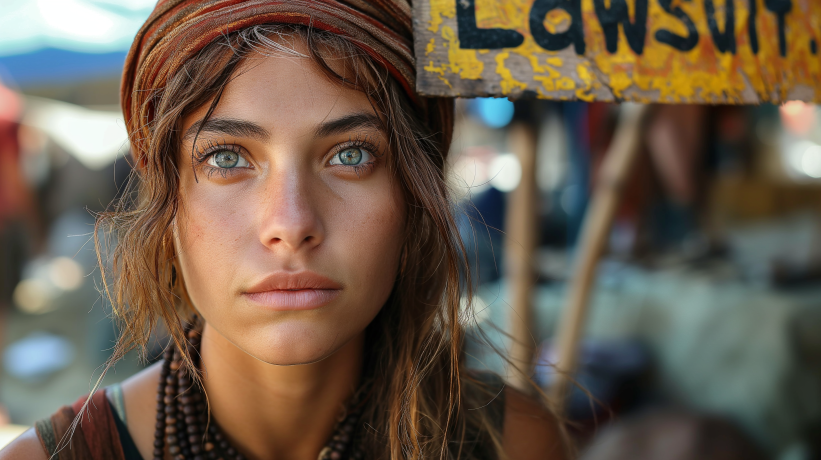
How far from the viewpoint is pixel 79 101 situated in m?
3.29

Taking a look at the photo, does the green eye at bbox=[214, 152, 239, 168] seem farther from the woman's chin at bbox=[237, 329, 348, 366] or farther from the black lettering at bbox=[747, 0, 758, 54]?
the black lettering at bbox=[747, 0, 758, 54]

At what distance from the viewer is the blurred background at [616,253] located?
271 cm

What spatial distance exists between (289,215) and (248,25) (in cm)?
35

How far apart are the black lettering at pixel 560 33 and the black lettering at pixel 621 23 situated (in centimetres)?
4

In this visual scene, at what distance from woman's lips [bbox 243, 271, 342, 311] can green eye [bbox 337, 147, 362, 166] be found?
0.71 feet

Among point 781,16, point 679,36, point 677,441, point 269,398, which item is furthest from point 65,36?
point 677,441

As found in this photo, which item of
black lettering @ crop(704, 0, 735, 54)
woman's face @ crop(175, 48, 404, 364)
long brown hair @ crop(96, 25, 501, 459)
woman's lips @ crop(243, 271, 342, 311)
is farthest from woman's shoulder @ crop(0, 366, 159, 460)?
black lettering @ crop(704, 0, 735, 54)

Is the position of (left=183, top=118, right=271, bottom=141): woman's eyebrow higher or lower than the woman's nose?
higher

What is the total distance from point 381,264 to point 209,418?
0.47 meters

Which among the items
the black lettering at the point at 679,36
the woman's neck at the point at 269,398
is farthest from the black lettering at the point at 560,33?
the woman's neck at the point at 269,398

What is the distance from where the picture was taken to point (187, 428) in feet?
3.79

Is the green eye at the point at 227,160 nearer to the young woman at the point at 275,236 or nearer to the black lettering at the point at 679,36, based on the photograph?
the young woman at the point at 275,236

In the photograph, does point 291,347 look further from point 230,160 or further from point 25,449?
point 25,449

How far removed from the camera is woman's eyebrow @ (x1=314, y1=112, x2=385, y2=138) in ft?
3.20
